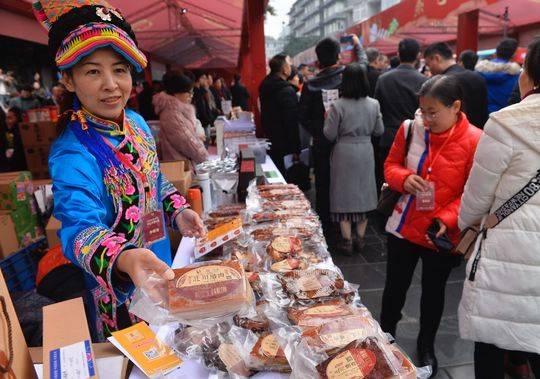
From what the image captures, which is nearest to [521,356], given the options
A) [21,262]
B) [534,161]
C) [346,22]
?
[534,161]

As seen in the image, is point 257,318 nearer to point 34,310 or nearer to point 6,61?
point 34,310

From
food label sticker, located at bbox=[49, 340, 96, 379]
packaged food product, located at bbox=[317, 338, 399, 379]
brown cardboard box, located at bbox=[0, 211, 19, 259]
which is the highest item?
food label sticker, located at bbox=[49, 340, 96, 379]

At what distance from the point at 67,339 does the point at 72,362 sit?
72mm

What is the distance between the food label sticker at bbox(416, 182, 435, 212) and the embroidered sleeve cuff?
5.06 feet

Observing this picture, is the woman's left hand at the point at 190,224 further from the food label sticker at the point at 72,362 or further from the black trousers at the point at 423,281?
the black trousers at the point at 423,281

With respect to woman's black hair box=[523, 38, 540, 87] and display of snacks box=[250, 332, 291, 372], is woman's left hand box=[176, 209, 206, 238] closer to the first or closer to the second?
display of snacks box=[250, 332, 291, 372]

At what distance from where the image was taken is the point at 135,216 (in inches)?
53.7

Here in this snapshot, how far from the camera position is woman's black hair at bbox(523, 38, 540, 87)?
1450 mm

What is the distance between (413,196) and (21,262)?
3113 millimetres

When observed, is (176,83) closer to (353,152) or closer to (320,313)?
(353,152)

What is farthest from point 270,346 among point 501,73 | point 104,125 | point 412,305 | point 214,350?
point 501,73

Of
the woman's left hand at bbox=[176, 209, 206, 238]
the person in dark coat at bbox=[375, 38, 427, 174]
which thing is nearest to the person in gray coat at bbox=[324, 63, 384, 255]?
the person in dark coat at bbox=[375, 38, 427, 174]

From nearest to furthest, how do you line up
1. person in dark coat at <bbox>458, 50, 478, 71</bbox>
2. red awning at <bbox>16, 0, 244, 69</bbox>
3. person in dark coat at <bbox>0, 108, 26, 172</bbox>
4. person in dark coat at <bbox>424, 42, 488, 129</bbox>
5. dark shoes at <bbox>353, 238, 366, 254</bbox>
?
person in dark coat at <bbox>424, 42, 488, 129</bbox> < dark shoes at <bbox>353, 238, 366, 254</bbox> < person in dark coat at <bbox>458, 50, 478, 71</bbox> < person in dark coat at <bbox>0, 108, 26, 172</bbox> < red awning at <bbox>16, 0, 244, 69</bbox>

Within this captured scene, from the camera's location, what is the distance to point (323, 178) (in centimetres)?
418
